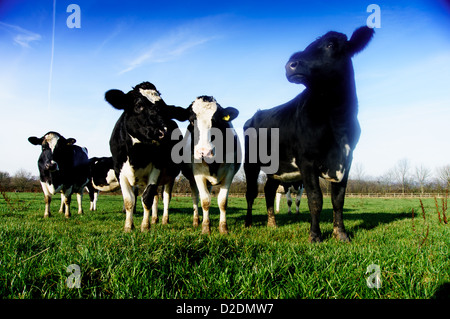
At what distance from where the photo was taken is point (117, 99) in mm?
5586

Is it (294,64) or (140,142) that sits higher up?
(294,64)

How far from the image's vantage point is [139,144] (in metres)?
5.49

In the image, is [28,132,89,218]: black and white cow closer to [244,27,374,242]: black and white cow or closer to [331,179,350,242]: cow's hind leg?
[244,27,374,242]: black and white cow

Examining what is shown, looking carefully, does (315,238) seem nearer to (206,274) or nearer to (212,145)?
(212,145)

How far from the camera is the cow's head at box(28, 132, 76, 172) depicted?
857 centimetres

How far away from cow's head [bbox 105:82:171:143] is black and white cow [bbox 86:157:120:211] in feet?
21.0

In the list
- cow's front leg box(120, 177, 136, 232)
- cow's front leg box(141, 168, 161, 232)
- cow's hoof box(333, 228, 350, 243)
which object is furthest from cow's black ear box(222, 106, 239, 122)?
cow's hoof box(333, 228, 350, 243)

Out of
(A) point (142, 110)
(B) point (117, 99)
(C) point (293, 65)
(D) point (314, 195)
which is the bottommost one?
(D) point (314, 195)

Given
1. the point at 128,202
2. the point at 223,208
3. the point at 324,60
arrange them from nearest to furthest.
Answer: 1. the point at 324,60
2. the point at 128,202
3. the point at 223,208

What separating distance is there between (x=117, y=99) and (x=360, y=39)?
443 centimetres

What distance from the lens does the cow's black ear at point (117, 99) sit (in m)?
5.53

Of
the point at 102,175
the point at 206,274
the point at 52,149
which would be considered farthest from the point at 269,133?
the point at 102,175

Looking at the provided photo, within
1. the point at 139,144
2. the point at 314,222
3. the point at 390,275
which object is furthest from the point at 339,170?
the point at 139,144
